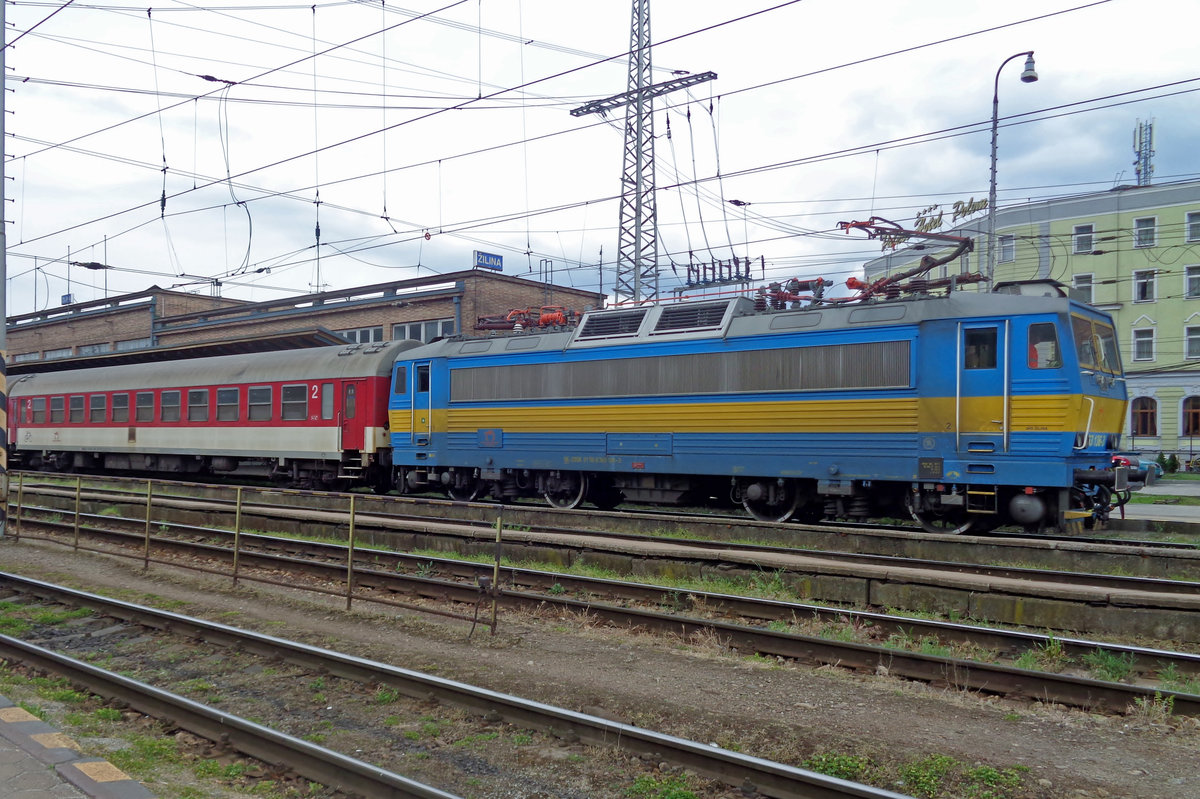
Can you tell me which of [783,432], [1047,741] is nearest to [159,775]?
[1047,741]

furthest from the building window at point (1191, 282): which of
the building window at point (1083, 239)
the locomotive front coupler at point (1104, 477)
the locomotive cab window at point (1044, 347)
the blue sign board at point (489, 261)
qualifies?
the locomotive cab window at point (1044, 347)

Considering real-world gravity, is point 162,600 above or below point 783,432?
below

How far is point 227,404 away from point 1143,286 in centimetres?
4298

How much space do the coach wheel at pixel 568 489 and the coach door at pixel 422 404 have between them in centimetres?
327

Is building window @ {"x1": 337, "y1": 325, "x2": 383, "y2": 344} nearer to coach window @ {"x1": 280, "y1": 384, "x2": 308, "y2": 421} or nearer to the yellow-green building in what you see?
coach window @ {"x1": 280, "y1": 384, "x2": 308, "y2": 421}

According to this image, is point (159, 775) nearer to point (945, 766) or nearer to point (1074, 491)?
point (945, 766)

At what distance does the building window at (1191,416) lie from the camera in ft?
140

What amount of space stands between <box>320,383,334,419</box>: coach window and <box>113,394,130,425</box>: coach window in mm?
9526

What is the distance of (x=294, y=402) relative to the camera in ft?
76.4

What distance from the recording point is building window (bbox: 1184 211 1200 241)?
140ft

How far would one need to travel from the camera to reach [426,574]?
39.8 feet

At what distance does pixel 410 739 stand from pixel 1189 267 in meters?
48.4

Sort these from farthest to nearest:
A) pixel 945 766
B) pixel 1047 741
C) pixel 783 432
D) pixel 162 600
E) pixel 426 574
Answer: pixel 783 432
pixel 426 574
pixel 162 600
pixel 1047 741
pixel 945 766

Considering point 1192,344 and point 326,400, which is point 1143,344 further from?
point 326,400
